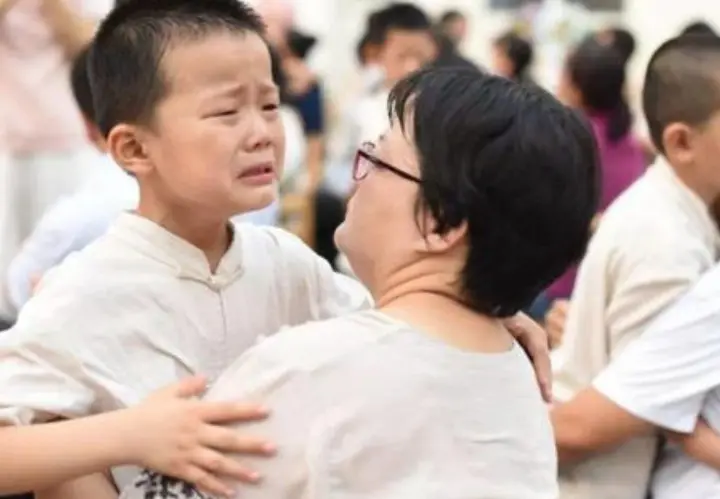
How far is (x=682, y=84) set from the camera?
1.88 m

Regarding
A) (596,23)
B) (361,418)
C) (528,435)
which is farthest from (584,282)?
(596,23)

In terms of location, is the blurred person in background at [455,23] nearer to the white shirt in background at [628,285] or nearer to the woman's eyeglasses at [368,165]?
the white shirt in background at [628,285]

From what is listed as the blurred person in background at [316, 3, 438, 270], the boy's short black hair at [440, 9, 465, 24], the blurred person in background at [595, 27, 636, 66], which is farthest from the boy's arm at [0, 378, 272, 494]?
the boy's short black hair at [440, 9, 465, 24]

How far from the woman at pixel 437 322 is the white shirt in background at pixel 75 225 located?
1.07m

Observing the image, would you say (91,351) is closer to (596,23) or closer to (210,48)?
(210,48)

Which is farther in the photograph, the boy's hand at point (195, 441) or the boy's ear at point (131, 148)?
the boy's ear at point (131, 148)

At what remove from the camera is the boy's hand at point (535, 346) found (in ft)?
4.49

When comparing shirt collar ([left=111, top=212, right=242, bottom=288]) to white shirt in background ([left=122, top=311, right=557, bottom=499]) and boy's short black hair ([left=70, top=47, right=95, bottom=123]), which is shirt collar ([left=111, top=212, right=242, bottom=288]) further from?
boy's short black hair ([left=70, top=47, right=95, bottom=123])

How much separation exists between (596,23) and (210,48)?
5730mm

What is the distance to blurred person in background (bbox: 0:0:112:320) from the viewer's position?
2902 millimetres

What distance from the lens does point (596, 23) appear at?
6648 millimetres

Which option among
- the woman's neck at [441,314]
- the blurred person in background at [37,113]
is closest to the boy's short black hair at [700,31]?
the woman's neck at [441,314]

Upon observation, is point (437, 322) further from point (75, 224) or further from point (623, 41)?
point (623, 41)

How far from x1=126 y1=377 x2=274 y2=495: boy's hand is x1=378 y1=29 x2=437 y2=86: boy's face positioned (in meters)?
3.26
